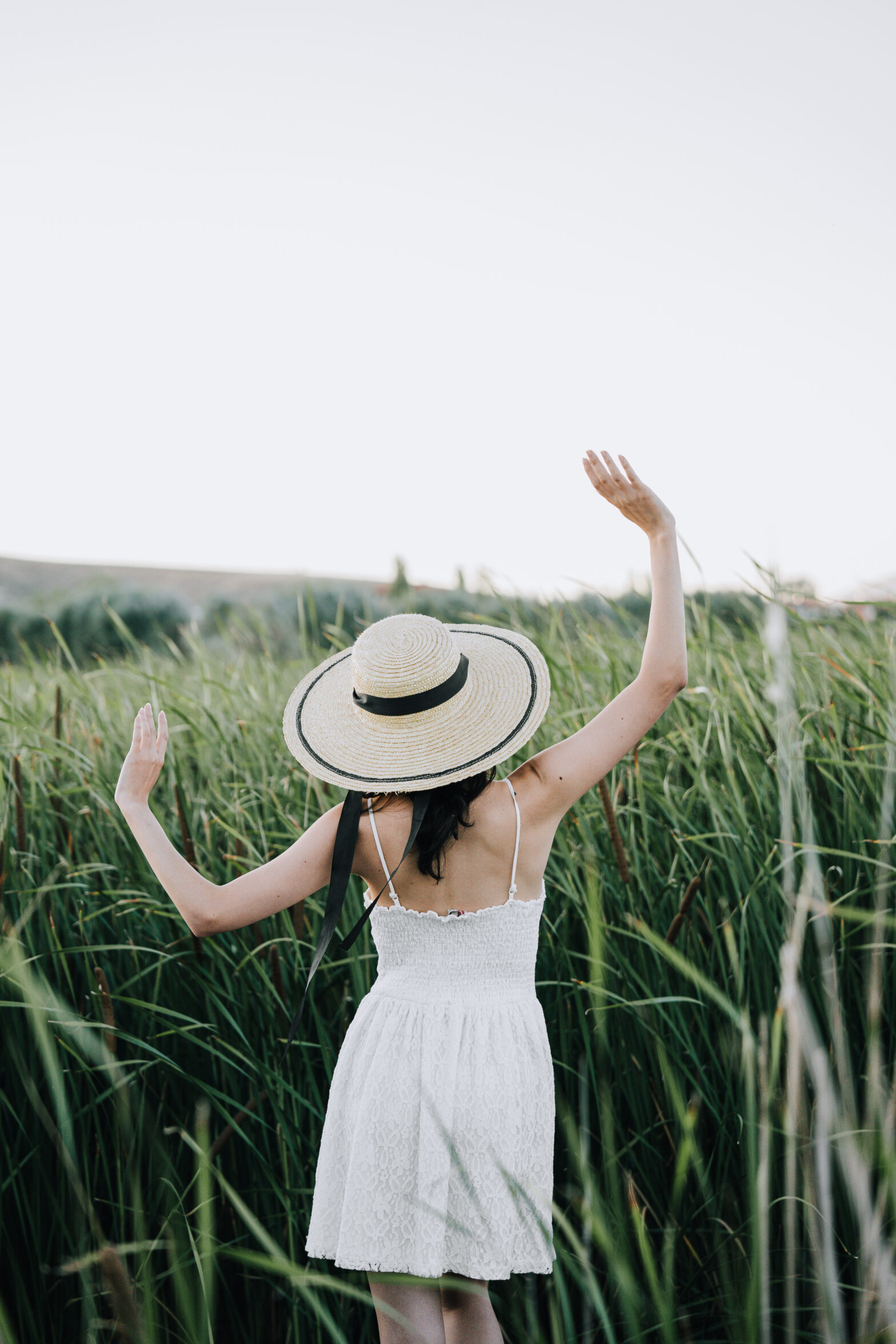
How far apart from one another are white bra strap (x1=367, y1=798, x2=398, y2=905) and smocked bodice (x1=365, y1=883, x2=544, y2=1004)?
0.9 inches

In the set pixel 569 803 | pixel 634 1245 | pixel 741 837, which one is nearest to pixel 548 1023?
pixel 634 1245

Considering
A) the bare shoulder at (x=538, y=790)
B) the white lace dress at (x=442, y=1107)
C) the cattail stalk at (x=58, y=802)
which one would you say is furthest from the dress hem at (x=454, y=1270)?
the cattail stalk at (x=58, y=802)

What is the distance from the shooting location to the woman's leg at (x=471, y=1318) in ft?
4.92

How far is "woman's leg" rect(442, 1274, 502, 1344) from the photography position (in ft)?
4.92

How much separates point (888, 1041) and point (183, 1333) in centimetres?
157

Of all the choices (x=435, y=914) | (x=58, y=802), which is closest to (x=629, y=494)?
(x=435, y=914)

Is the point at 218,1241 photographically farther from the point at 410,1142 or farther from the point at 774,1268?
the point at 774,1268

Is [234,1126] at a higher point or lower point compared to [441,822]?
lower

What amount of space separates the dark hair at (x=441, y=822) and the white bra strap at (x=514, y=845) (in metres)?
0.06

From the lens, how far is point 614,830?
1766 mm

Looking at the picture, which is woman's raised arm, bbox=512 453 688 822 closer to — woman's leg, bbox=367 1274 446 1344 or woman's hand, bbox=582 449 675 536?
woman's hand, bbox=582 449 675 536

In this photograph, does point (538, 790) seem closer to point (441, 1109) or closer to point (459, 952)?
point (459, 952)

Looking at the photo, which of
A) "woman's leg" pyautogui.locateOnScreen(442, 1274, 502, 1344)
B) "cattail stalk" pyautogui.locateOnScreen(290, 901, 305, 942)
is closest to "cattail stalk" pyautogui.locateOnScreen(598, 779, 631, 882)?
"cattail stalk" pyautogui.locateOnScreen(290, 901, 305, 942)

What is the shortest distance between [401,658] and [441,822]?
29cm
